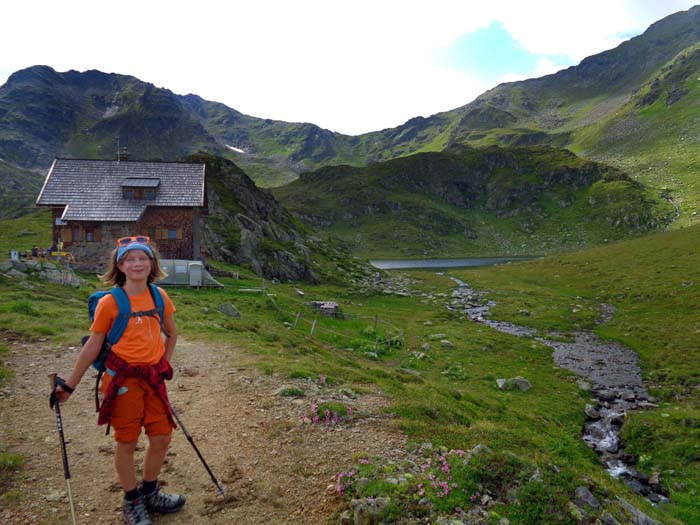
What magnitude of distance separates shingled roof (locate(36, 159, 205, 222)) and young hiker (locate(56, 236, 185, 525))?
121ft

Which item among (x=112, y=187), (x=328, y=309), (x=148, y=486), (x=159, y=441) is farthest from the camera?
(x=112, y=187)

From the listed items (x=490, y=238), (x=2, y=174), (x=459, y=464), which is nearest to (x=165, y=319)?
(x=459, y=464)

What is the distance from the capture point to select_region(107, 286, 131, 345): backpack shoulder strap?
242 inches

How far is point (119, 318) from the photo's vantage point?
20.2ft

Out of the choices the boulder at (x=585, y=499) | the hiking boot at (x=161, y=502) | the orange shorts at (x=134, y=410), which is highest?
the orange shorts at (x=134, y=410)

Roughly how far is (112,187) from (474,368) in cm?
3891

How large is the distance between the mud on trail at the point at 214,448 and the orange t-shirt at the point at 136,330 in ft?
10.2

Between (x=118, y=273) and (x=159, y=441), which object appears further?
(x=118, y=273)

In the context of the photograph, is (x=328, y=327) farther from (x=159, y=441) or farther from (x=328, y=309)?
(x=159, y=441)

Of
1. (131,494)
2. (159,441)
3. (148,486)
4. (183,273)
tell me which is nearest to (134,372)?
(159,441)

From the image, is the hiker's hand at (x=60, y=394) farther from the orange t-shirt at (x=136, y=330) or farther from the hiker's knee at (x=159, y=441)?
the hiker's knee at (x=159, y=441)

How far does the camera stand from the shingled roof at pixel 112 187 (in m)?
38.8

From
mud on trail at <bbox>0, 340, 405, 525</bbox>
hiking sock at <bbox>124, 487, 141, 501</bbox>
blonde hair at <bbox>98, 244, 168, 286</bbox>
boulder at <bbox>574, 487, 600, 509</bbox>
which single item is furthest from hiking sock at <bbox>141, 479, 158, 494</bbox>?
boulder at <bbox>574, 487, 600, 509</bbox>

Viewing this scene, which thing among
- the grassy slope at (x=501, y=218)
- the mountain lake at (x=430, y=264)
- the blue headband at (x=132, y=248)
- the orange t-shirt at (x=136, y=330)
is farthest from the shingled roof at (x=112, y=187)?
the grassy slope at (x=501, y=218)
